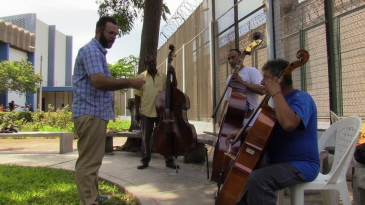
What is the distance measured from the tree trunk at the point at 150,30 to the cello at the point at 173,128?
2.15 meters

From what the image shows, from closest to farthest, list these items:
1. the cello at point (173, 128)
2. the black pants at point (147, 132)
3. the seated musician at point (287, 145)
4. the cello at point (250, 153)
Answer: the seated musician at point (287, 145) → the cello at point (250, 153) → the cello at point (173, 128) → the black pants at point (147, 132)

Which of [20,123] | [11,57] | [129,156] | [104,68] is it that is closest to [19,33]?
[11,57]

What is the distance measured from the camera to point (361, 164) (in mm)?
2330

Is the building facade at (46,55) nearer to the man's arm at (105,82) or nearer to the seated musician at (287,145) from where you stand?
the man's arm at (105,82)

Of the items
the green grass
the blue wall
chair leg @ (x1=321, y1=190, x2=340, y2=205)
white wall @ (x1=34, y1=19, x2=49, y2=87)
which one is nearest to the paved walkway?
the green grass

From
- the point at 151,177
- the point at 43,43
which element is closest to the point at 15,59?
the point at 43,43

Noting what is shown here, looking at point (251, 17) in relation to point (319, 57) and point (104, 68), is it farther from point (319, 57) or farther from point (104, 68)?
point (104, 68)

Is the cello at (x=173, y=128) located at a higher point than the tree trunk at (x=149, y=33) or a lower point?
lower

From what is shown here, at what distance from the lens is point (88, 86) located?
273cm

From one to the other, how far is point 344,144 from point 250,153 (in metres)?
0.79

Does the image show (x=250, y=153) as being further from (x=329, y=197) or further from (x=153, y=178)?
(x=153, y=178)

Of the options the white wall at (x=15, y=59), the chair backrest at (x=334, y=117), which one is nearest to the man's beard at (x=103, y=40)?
Result: the chair backrest at (x=334, y=117)

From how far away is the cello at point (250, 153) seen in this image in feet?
6.77

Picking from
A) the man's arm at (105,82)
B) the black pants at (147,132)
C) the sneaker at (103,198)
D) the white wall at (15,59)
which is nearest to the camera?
the man's arm at (105,82)
